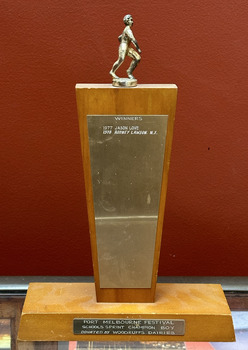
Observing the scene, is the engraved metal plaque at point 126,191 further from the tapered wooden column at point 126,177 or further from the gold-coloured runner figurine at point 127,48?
the gold-coloured runner figurine at point 127,48

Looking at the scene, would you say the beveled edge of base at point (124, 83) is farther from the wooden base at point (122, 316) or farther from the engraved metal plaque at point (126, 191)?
the wooden base at point (122, 316)

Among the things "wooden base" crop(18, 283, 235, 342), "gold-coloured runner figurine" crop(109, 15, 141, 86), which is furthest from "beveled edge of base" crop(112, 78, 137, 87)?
"wooden base" crop(18, 283, 235, 342)

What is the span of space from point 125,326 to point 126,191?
515 mm

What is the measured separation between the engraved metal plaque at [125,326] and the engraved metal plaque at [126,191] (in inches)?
5.2

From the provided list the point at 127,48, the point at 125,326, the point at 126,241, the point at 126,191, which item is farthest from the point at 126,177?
the point at 125,326

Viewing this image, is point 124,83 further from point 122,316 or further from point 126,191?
point 122,316

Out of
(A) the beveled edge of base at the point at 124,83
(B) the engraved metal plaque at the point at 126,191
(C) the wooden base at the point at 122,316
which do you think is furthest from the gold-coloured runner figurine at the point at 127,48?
(C) the wooden base at the point at 122,316

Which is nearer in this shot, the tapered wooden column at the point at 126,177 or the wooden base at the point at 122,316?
the tapered wooden column at the point at 126,177

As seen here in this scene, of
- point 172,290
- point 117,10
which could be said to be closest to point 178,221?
point 172,290

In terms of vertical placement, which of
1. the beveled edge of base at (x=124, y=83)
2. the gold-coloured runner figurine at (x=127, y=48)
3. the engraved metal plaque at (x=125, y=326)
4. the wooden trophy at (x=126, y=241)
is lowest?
the engraved metal plaque at (x=125, y=326)

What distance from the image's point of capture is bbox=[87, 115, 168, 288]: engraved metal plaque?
69.6 inches

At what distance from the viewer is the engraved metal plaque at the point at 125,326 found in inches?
76.4

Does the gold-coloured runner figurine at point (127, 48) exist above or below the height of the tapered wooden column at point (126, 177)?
above

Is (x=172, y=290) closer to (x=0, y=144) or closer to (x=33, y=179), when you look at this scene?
(x=33, y=179)
